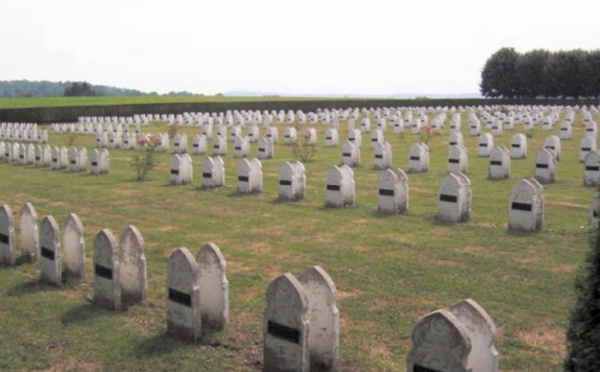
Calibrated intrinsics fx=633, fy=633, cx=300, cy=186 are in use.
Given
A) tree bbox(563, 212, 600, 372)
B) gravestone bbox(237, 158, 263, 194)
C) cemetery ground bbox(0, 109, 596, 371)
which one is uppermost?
tree bbox(563, 212, 600, 372)

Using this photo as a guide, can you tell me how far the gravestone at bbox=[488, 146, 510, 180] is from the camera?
16891mm

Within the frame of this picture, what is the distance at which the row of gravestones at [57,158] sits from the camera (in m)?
19.8

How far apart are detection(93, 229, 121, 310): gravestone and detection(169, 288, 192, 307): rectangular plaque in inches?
40.6

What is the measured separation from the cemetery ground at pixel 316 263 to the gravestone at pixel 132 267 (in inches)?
9.3

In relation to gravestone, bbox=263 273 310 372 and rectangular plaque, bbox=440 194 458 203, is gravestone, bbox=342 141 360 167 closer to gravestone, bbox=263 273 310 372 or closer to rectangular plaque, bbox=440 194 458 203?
rectangular plaque, bbox=440 194 458 203

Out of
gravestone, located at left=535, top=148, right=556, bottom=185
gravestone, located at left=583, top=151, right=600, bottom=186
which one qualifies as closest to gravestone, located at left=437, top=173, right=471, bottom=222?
gravestone, located at left=583, top=151, right=600, bottom=186

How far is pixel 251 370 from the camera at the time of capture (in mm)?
5941

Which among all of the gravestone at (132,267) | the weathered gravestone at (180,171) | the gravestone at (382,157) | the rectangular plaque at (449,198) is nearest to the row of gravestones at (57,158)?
the weathered gravestone at (180,171)

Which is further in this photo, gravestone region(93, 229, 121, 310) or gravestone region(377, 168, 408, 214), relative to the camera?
gravestone region(377, 168, 408, 214)

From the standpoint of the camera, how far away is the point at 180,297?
6637 millimetres

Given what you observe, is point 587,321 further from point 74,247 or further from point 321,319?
point 74,247

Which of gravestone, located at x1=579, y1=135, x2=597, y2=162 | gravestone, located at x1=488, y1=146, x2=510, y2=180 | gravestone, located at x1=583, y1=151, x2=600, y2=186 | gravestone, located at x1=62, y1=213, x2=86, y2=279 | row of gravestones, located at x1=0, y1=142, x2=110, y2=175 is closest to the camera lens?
gravestone, located at x1=62, y1=213, x2=86, y2=279

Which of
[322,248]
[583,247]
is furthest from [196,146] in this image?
[583,247]

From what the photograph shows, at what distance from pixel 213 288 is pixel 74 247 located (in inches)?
106
